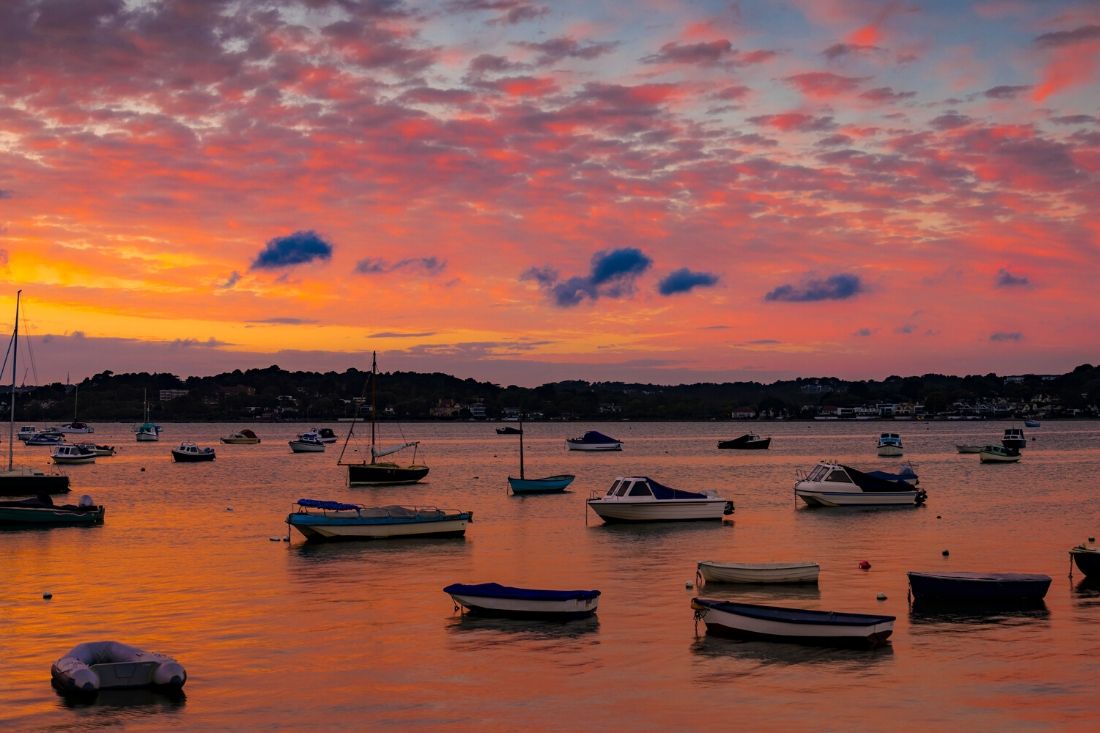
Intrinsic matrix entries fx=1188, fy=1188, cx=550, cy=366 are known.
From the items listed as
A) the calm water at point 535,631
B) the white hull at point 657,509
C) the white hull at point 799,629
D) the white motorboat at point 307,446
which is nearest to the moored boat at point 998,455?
the calm water at point 535,631

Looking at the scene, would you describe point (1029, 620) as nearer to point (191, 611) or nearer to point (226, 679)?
point (226, 679)

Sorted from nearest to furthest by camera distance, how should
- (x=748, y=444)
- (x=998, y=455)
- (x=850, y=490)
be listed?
(x=850, y=490)
(x=998, y=455)
(x=748, y=444)

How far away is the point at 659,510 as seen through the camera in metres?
63.1

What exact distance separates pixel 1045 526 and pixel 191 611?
44.9 meters

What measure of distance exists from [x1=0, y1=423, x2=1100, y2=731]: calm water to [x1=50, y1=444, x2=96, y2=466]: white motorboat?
83824 millimetres

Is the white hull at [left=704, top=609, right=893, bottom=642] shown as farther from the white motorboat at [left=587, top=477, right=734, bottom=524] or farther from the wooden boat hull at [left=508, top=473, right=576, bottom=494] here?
the wooden boat hull at [left=508, top=473, right=576, bottom=494]

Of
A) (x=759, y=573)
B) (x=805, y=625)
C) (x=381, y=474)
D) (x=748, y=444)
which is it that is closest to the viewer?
(x=805, y=625)

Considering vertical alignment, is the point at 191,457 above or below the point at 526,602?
below

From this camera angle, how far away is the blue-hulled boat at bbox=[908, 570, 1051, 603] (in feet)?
118

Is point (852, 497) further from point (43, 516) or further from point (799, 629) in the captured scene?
point (43, 516)

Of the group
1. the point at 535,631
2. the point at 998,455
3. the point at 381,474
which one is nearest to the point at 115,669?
the point at 535,631

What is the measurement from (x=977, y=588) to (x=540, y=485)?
181 ft

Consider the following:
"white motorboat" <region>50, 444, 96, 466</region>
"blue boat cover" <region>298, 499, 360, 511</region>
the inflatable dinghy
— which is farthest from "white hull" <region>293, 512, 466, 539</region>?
"white motorboat" <region>50, 444, 96, 466</region>

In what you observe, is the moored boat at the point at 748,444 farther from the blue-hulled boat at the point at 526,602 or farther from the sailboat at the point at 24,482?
the blue-hulled boat at the point at 526,602
